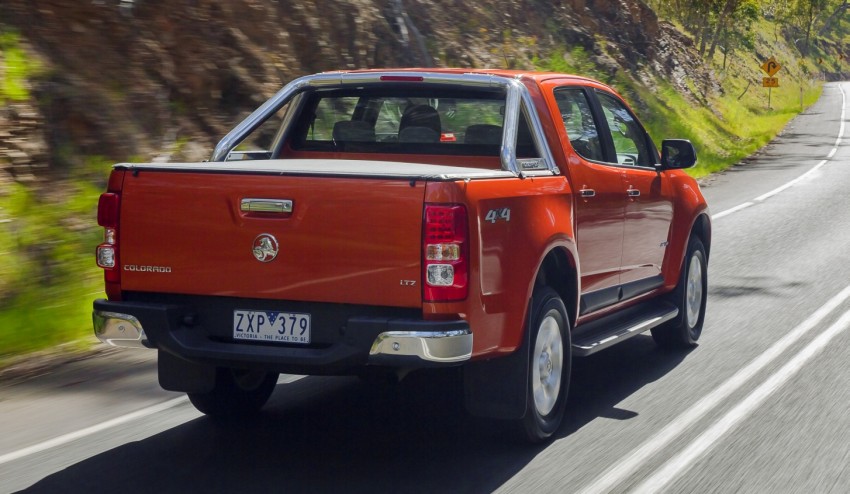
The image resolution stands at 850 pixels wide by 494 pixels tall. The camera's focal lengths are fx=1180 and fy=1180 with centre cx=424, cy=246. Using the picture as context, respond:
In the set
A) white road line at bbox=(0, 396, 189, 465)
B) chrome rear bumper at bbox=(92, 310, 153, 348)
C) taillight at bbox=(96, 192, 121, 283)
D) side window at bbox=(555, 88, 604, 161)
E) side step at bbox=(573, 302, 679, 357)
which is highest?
side window at bbox=(555, 88, 604, 161)

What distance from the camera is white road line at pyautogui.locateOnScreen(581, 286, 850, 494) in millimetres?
5262

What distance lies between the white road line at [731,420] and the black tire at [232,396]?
7.44 ft

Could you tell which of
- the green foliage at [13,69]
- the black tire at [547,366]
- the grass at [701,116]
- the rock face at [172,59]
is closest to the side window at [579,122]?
the black tire at [547,366]

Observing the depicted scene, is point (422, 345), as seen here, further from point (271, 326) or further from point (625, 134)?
point (625, 134)

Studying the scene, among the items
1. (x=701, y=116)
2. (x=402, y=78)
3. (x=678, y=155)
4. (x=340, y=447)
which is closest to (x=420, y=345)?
(x=340, y=447)

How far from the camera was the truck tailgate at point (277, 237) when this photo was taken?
495 cm

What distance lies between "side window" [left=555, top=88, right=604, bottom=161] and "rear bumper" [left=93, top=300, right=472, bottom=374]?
6.77ft

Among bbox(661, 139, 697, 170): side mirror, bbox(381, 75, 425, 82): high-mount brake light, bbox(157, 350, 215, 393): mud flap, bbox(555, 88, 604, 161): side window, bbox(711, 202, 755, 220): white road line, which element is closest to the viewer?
bbox(157, 350, 215, 393): mud flap

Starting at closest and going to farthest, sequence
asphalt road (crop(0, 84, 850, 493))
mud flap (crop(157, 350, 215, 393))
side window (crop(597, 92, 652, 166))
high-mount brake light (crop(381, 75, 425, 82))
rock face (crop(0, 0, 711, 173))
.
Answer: asphalt road (crop(0, 84, 850, 493))
mud flap (crop(157, 350, 215, 393))
high-mount brake light (crop(381, 75, 425, 82))
side window (crop(597, 92, 652, 166))
rock face (crop(0, 0, 711, 173))

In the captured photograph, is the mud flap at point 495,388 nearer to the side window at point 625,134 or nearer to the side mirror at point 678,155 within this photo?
the side window at point 625,134

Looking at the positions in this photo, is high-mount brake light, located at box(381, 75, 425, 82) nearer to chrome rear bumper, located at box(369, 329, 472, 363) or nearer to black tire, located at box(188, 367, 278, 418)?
black tire, located at box(188, 367, 278, 418)

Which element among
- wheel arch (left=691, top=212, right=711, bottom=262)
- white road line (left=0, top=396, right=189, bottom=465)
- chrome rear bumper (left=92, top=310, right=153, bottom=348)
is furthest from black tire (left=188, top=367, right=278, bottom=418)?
wheel arch (left=691, top=212, right=711, bottom=262)

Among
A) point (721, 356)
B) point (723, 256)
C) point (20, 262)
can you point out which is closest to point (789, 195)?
point (723, 256)

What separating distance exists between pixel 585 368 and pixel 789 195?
13.8 meters
